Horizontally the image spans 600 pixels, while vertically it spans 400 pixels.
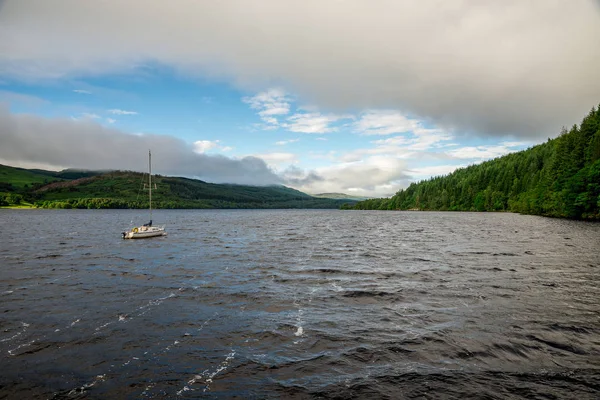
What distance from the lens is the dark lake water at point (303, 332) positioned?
43.4ft

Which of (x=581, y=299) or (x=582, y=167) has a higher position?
(x=582, y=167)

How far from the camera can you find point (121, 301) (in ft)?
82.5

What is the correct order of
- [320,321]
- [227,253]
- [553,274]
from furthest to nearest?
[227,253] → [553,274] → [320,321]

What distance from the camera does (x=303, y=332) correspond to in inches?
738

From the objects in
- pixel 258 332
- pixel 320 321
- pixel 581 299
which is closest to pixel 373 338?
pixel 320 321

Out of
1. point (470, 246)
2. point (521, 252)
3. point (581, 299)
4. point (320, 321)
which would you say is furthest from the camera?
point (470, 246)

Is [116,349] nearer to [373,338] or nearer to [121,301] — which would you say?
[121,301]

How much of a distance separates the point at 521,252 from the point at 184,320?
4623 cm

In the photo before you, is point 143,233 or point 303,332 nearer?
point 303,332

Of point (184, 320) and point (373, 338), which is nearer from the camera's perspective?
point (373, 338)

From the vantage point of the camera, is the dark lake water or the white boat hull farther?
the white boat hull

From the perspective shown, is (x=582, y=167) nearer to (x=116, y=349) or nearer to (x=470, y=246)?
(x=470, y=246)

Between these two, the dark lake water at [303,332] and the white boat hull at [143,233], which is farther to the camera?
the white boat hull at [143,233]

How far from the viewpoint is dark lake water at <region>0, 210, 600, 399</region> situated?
13219 mm
